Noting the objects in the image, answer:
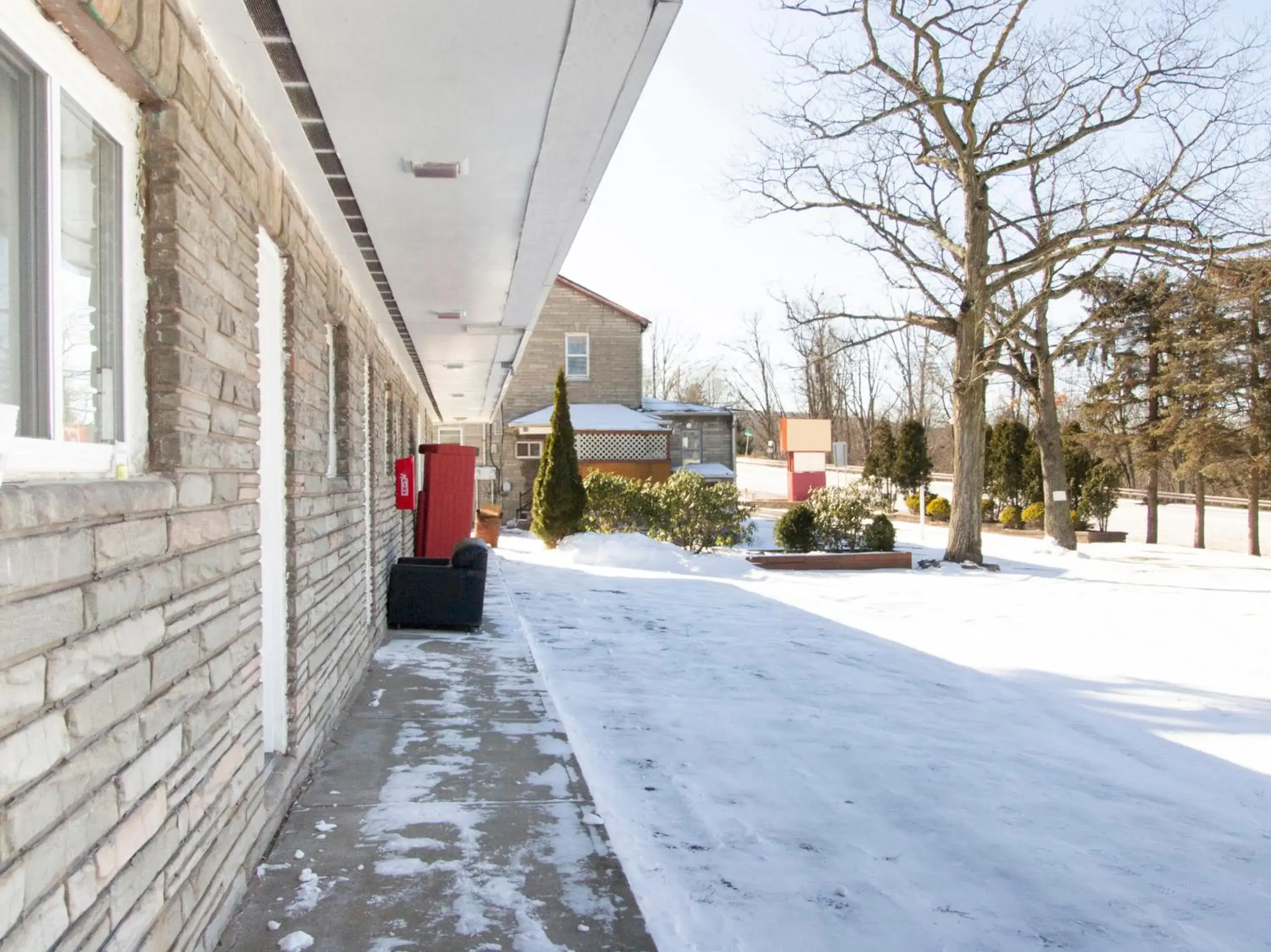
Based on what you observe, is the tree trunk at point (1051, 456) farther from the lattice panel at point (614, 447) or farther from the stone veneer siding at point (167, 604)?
the stone veneer siding at point (167, 604)

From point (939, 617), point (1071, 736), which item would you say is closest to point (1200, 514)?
point (939, 617)

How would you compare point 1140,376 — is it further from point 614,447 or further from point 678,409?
point 614,447

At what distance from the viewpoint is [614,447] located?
2577cm

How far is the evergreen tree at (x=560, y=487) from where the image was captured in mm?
17797

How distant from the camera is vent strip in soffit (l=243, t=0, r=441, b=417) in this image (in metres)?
2.81

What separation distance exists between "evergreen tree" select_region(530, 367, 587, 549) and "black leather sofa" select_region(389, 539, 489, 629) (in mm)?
8817

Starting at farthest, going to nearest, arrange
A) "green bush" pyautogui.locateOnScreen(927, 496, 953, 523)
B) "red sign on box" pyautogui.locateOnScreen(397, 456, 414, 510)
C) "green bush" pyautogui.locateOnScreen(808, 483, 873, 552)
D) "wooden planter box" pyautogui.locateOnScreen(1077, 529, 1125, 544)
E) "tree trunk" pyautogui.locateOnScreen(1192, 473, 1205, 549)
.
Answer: "green bush" pyautogui.locateOnScreen(927, 496, 953, 523) → "wooden planter box" pyautogui.locateOnScreen(1077, 529, 1125, 544) → "tree trunk" pyautogui.locateOnScreen(1192, 473, 1205, 549) → "green bush" pyautogui.locateOnScreen(808, 483, 873, 552) → "red sign on box" pyautogui.locateOnScreen(397, 456, 414, 510)

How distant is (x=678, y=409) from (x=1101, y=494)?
449 inches

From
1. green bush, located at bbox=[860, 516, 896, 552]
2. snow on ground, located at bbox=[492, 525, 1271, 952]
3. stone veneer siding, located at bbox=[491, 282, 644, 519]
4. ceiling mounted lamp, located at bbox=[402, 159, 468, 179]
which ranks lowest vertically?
snow on ground, located at bbox=[492, 525, 1271, 952]

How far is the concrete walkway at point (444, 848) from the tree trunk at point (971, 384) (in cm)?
1187

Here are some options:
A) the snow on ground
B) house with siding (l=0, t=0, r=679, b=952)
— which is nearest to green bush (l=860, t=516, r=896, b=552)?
the snow on ground

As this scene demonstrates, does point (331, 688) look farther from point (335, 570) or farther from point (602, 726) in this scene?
point (602, 726)

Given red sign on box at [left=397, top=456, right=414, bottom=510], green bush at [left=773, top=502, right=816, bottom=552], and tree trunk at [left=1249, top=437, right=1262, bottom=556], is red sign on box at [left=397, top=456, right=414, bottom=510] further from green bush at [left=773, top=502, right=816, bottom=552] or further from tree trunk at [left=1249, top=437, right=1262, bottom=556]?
tree trunk at [left=1249, top=437, right=1262, bottom=556]

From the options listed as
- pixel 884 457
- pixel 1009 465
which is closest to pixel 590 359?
pixel 1009 465
